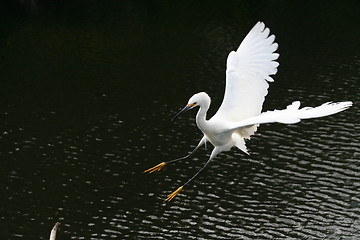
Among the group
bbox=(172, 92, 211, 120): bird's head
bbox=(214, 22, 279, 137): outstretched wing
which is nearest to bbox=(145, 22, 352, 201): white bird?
bbox=(214, 22, 279, 137): outstretched wing

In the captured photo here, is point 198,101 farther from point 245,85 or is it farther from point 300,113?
point 300,113

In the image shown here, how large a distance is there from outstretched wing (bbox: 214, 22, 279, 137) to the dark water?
5955 mm

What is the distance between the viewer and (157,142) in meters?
21.5

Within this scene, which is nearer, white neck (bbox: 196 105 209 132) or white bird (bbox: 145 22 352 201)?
white neck (bbox: 196 105 209 132)

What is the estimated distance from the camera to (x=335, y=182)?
18.7 metres

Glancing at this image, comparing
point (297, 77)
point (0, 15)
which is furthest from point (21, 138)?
point (0, 15)

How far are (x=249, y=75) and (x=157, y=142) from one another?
1033cm

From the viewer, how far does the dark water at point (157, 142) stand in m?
17.2

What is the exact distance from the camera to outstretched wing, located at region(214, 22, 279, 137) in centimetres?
1130

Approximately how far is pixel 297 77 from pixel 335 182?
9685 mm

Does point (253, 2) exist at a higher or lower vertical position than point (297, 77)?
higher

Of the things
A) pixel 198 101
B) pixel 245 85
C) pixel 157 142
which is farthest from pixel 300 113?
pixel 157 142

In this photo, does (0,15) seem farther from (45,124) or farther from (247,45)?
(247,45)

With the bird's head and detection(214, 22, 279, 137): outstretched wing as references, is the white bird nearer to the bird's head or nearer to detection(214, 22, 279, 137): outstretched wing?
detection(214, 22, 279, 137): outstretched wing
